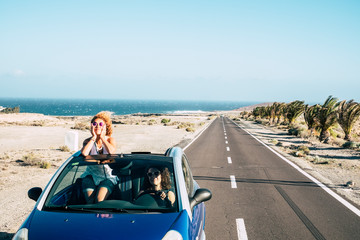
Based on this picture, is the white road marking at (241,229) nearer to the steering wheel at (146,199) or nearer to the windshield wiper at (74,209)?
the steering wheel at (146,199)

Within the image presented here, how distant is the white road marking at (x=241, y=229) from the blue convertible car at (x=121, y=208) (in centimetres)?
147

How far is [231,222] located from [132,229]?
335 cm

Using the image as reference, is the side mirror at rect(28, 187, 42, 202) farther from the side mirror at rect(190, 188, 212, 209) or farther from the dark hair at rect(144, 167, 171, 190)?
the side mirror at rect(190, 188, 212, 209)

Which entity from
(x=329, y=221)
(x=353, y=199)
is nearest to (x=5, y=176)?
(x=329, y=221)

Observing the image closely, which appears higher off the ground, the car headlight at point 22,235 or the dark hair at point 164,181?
the dark hair at point 164,181

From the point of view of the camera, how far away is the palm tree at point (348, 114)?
22.4 m

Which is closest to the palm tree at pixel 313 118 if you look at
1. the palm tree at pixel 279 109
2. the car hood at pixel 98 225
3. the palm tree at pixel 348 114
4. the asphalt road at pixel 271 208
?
the palm tree at pixel 348 114

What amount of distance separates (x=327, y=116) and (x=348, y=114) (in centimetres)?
174

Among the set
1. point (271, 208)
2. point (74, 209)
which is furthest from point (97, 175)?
point (271, 208)

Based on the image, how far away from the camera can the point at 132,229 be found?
2879 millimetres

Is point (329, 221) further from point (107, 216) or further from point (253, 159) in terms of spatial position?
point (253, 159)

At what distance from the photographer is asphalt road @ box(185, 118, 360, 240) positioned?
533 cm

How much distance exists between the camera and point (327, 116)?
24.2 meters

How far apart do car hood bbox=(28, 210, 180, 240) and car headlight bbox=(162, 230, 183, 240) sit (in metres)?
0.03
